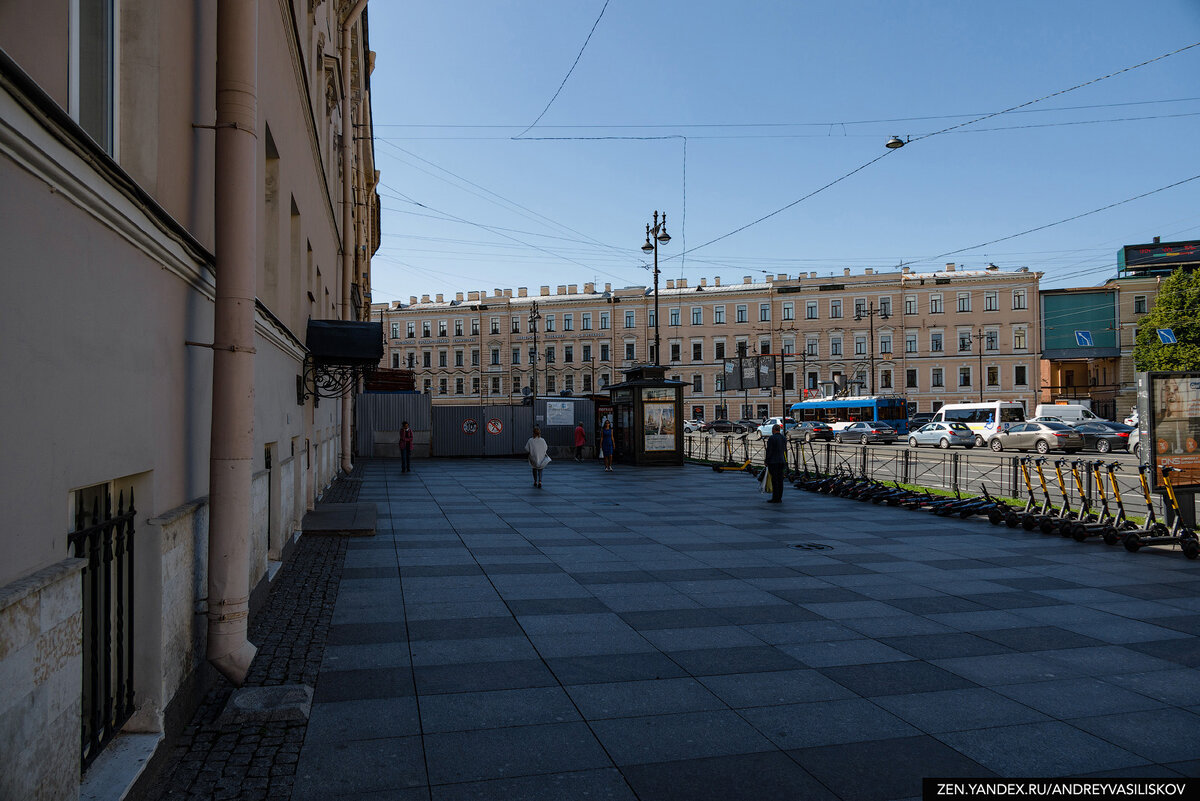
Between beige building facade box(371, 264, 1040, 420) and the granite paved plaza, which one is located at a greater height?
beige building facade box(371, 264, 1040, 420)

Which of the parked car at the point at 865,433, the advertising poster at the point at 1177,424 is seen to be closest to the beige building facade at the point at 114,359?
the advertising poster at the point at 1177,424

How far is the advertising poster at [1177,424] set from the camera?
430 inches

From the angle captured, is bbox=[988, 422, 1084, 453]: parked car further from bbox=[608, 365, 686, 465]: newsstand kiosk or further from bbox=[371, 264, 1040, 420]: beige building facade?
bbox=[371, 264, 1040, 420]: beige building facade

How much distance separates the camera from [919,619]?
7.34 metres

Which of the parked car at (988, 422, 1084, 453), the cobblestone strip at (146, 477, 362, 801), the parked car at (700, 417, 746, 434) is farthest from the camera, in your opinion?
the parked car at (700, 417, 746, 434)

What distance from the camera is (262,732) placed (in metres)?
4.67

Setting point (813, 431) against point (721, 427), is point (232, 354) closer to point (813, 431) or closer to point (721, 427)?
point (813, 431)

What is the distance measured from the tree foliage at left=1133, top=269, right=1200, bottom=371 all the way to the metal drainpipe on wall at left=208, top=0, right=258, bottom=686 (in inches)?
2307

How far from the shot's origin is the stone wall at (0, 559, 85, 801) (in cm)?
259

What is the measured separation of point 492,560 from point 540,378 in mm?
73832

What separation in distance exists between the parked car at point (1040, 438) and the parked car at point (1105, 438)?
0.82 m

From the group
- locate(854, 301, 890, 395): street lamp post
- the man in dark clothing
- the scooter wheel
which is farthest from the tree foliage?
the scooter wheel

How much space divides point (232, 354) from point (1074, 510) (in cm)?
1310

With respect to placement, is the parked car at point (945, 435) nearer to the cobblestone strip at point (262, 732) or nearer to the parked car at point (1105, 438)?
the parked car at point (1105, 438)
